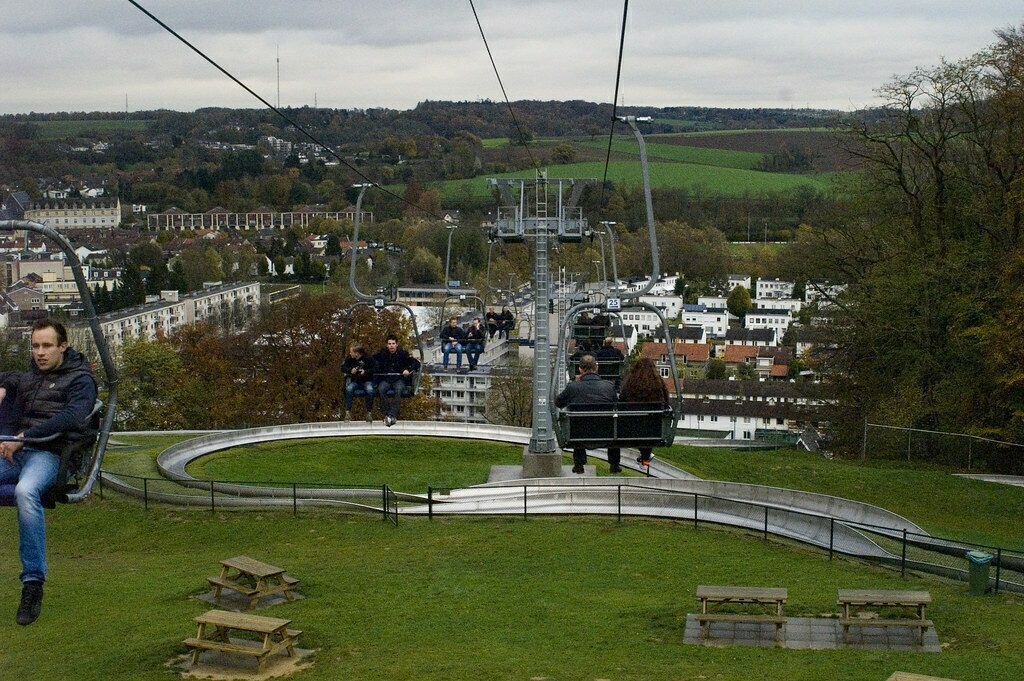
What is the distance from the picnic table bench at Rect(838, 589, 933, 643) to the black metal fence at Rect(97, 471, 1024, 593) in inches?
184

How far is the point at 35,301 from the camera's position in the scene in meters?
96.1

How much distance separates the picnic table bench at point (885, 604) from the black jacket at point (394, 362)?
16.0 metres

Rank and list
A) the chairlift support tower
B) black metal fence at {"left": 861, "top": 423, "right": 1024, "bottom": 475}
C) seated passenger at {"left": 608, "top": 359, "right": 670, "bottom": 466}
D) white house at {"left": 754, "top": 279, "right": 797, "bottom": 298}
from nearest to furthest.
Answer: seated passenger at {"left": 608, "top": 359, "right": 670, "bottom": 466}
the chairlift support tower
black metal fence at {"left": 861, "top": 423, "right": 1024, "bottom": 475}
white house at {"left": 754, "top": 279, "right": 797, "bottom": 298}

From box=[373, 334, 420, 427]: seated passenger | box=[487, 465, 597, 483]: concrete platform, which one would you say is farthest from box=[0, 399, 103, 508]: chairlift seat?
box=[487, 465, 597, 483]: concrete platform

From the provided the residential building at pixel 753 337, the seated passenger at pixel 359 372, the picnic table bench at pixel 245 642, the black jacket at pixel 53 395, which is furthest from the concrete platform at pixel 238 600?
the residential building at pixel 753 337

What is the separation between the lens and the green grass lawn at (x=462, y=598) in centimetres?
1359

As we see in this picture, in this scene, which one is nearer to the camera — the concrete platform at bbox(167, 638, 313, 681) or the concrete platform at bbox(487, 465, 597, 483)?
the concrete platform at bbox(167, 638, 313, 681)

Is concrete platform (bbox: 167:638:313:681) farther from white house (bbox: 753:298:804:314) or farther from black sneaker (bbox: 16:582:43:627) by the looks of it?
white house (bbox: 753:298:804:314)

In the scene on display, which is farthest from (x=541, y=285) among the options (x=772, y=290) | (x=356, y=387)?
(x=772, y=290)

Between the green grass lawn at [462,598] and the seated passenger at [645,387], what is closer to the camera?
the green grass lawn at [462,598]

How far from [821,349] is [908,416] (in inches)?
326

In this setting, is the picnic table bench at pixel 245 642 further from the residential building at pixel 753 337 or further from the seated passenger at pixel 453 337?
the residential building at pixel 753 337

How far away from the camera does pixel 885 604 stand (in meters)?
15.2

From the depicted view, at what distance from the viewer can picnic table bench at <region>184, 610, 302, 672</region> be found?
13.3 meters
